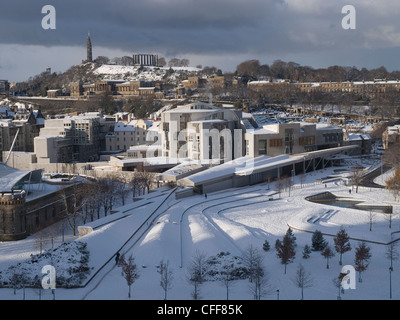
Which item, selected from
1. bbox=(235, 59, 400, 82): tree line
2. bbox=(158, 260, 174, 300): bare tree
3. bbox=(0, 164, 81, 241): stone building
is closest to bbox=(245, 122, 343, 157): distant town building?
→ bbox=(0, 164, 81, 241): stone building

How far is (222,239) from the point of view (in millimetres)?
18000

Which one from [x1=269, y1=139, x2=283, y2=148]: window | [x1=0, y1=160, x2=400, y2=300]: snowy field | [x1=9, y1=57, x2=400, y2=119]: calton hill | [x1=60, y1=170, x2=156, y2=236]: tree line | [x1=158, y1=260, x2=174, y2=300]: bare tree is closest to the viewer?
[x1=158, y1=260, x2=174, y2=300]: bare tree

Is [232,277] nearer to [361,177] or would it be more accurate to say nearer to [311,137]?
[361,177]

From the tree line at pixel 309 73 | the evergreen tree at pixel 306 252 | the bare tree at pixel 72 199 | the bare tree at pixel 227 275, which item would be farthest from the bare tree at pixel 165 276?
the tree line at pixel 309 73

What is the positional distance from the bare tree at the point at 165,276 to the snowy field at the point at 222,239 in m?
0.17

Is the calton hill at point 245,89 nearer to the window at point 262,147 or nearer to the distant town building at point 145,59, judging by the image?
the distant town building at point 145,59

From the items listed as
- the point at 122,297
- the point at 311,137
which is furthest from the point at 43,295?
the point at 311,137

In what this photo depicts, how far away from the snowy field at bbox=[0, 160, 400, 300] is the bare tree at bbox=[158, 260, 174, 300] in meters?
0.17

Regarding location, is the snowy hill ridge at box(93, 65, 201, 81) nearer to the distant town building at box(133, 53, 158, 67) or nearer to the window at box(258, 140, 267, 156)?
the distant town building at box(133, 53, 158, 67)

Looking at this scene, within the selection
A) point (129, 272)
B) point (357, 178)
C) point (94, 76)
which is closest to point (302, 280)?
point (129, 272)

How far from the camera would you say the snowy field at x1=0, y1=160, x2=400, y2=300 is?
14.0 metres

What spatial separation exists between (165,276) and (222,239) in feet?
15.0

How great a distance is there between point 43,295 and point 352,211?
13781 millimetres

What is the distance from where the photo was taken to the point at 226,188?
1140 inches
